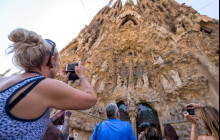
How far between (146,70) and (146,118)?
2859 mm

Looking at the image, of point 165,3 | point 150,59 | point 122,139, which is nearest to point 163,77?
point 150,59

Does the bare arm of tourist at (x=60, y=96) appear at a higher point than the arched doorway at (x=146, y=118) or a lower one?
higher

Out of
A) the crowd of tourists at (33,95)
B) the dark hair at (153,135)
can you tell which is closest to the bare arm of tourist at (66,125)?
the crowd of tourists at (33,95)

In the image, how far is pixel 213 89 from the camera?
43cm

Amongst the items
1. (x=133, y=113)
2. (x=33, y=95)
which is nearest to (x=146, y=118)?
(x=133, y=113)

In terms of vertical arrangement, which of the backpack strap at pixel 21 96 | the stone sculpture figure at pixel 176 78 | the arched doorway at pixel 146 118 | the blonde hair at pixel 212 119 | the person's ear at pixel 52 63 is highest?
the stone sculpture figure at pixel 176 78

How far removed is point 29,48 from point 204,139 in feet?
5.69

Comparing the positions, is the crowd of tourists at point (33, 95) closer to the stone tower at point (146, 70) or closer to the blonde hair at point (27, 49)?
the blonde hair at point (27, 49)

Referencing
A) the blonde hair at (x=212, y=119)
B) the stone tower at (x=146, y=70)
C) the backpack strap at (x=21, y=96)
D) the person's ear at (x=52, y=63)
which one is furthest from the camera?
the stone tower at (x=146, y=70)

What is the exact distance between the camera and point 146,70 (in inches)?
261

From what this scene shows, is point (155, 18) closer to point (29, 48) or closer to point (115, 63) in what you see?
point (115, 63)

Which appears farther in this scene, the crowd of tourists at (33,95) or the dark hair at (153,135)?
the dark hair at (153,135)

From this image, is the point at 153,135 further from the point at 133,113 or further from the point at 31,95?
the point at 133,113

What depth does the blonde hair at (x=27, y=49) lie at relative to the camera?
66 cm
